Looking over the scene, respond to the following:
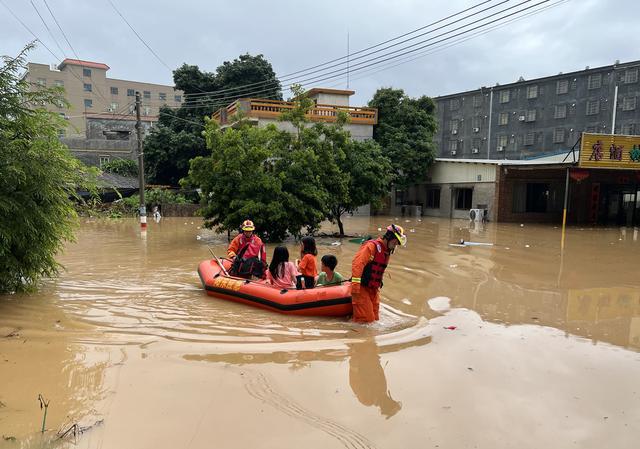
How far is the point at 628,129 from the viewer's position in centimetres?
3102

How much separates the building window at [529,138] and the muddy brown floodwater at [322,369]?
97.7 ft

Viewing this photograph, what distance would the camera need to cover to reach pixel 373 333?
5758mm

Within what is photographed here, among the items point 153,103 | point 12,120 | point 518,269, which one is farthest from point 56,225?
point 153,103

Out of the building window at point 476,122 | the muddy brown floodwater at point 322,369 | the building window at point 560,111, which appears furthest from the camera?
the building window at point 476,122

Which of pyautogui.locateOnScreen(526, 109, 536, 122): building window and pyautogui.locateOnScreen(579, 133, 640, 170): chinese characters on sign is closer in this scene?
pyautogui.locateOnScreen(579, 133, 640, 170): chinese characters on sign

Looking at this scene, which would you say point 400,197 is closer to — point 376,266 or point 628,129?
point 628,129

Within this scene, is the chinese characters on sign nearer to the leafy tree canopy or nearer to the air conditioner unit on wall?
the air conditioner unit on wall

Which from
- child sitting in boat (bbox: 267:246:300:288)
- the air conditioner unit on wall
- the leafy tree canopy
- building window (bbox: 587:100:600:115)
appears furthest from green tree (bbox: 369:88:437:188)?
child sitting in boat (bbox: 267:246:300:288)

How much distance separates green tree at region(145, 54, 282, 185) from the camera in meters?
30.0

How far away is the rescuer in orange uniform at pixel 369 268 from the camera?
5719mm

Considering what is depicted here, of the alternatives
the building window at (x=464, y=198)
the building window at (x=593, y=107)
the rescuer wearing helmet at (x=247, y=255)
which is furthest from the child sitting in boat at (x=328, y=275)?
the building window at (x=593, y=107)

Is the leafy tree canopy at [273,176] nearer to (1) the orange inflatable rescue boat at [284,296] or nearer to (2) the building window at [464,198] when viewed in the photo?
(1) the orange inflatable rescue boat at [284,296]

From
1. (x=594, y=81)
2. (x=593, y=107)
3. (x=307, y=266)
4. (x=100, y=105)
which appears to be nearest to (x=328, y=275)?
(x=307, y=266)

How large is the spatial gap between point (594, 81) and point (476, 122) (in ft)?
29.6
